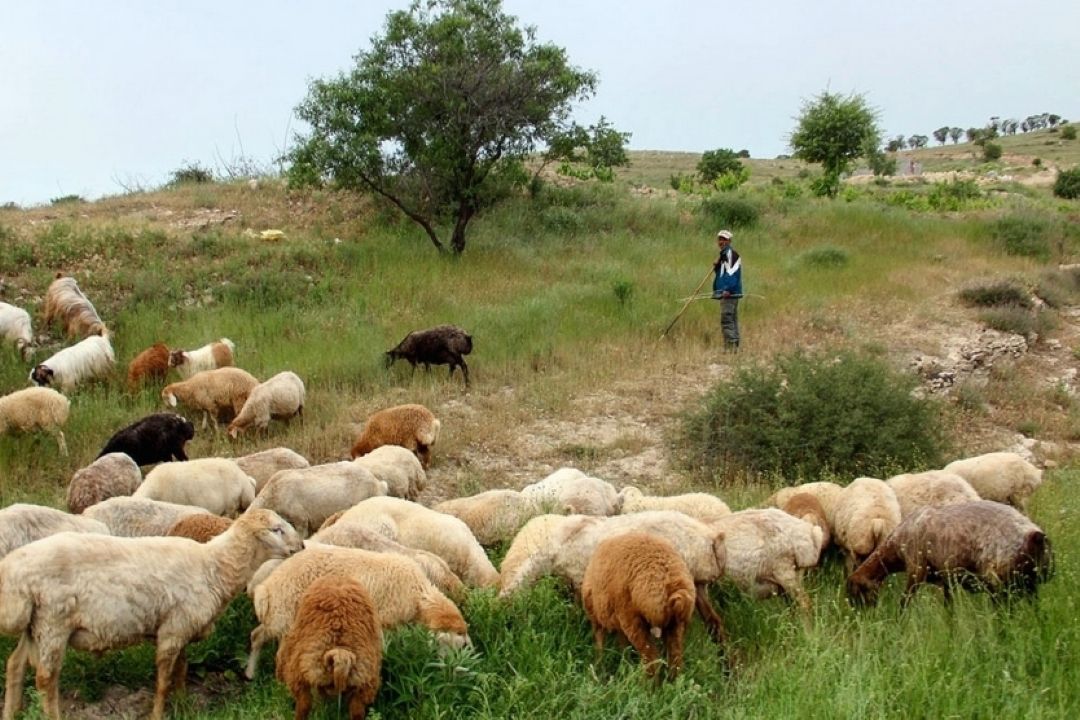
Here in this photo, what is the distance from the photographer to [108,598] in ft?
15.7

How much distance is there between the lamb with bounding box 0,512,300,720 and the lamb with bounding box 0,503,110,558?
102 cm

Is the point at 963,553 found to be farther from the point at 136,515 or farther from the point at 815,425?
the point at 136,515

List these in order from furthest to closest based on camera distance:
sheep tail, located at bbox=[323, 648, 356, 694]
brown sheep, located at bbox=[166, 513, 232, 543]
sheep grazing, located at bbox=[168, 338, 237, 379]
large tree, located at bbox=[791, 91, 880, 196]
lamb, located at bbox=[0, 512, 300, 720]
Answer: large tree, located at bbox=[791, 91, 880, 196], sheep grazing, located at bbox=[168, 338, 237, 379], brown sheep, located at bbox=[166, 513, 232, 543], lamb, located at bbox=[0, 512, 300, 720], sheep tail, located at bbox=[323, 648, 356, 694]

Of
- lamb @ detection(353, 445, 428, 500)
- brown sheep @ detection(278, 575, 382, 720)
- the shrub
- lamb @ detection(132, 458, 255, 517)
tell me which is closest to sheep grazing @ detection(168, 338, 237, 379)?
lamb @ detection(353, 445, 428, 500)

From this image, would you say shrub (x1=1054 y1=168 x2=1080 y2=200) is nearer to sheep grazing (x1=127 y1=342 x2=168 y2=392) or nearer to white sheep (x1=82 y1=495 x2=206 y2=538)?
sheep grazing (x1=127 y1=342 x2=168 y2=392)

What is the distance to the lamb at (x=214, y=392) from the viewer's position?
37.8ft

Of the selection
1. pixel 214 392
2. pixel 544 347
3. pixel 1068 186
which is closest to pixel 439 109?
pixel 544 347

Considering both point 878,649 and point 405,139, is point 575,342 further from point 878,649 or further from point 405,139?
point 878,649

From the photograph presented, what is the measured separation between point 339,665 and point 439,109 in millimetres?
15566

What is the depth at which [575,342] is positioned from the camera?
609 inches

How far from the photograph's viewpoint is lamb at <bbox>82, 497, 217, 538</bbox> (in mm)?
6738

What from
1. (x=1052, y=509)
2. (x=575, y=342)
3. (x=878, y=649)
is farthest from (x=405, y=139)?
(x=878, y=649)

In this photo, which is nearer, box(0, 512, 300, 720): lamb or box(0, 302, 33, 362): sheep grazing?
box(0, 512, 300, 720): lamb

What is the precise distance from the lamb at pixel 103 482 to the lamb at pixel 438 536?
2.80 metres
